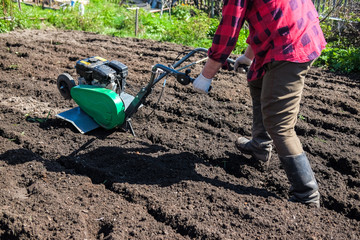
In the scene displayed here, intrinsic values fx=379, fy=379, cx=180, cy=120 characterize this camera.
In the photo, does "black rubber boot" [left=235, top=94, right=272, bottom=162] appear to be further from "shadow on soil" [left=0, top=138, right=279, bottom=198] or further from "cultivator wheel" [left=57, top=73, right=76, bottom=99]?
"cultivator wheel" [left=57, top=73, right=76, bottom=99]

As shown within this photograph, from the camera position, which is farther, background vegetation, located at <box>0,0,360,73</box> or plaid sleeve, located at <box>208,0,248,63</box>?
background vegetation, located at <box>0,0,360,73</box>

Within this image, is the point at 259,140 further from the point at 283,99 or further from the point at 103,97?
the point at 103,97

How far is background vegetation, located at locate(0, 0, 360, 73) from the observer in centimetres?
677

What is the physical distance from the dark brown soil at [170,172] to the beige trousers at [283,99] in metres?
0.47

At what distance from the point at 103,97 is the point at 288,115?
1646 mm

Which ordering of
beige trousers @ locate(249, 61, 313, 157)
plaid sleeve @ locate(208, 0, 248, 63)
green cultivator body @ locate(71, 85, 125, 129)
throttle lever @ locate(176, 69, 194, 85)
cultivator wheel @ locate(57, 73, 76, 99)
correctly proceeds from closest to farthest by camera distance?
1. plaid sleeve @ locate(208, 0, 248, 63)
2. beige trousers @ locate(249, 61, 313, 157)
3. throttle lever @ locate(176, 69, 194, 85)
4. green cultivator body @ locate(71, 85, 125, 129)
5. cultivator wheel @ locate(57, 73, 76, 99)

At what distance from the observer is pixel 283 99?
2551 millimetres

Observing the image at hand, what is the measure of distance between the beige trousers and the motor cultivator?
3.21 feet

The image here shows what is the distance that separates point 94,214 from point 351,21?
7202 mm

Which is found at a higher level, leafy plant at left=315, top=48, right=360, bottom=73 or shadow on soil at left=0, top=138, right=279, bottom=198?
leafy plant at left=315, top=48, right=360, bottom=73

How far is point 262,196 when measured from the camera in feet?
9.41

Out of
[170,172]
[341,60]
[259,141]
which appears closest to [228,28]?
[259,141]

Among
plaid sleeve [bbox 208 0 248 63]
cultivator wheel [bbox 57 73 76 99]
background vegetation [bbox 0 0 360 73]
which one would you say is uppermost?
plaid sleeve [bbox 208 0 248 63]

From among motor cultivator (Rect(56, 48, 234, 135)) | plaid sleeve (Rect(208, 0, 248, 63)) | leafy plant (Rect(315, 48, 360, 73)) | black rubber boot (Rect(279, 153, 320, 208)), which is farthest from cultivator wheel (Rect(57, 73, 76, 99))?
leafy plant (Rect(315, 48, 360, 73))
